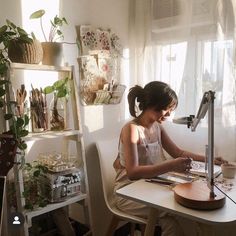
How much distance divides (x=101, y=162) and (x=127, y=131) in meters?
0.41

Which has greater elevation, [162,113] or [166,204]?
[162,113]

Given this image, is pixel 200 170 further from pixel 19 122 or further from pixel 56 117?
pixel 19 122

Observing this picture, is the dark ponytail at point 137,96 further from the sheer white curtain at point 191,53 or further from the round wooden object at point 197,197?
the round wooden object at point 197,197

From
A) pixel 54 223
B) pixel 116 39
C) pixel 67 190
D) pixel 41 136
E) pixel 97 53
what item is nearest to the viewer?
pixel 41 136

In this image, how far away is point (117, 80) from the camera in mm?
2203

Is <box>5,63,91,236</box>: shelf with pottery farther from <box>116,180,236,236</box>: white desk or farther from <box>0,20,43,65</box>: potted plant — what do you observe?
<box>116,180,236,236</box>: white desk

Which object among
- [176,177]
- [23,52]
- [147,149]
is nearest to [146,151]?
[147,149]

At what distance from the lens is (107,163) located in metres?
1.94

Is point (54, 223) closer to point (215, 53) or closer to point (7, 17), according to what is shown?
point (7, 17)

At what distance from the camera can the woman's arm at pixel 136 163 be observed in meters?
1.41

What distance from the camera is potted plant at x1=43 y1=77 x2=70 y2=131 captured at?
1594 mm

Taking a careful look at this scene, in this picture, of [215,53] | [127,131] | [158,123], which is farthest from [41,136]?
[215,53]

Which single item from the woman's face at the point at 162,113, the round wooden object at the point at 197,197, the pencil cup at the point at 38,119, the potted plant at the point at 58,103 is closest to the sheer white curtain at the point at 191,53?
the woman's face at the point at 162,113

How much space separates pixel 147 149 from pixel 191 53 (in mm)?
747
